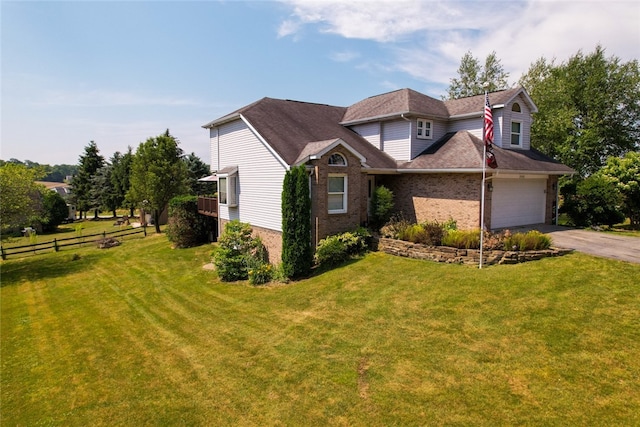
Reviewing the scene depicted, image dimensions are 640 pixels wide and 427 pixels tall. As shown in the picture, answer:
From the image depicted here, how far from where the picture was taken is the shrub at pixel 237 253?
56.7 ft

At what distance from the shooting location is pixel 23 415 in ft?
26.1

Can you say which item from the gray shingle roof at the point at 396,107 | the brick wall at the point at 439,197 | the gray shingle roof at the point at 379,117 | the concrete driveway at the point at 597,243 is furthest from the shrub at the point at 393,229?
the gray shingle roof at the point at 396,107

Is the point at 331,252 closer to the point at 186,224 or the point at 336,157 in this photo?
the point at 336,157

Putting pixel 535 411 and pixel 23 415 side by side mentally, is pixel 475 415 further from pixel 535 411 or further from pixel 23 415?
pixel 23 415

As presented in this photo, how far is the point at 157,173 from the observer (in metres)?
32.0

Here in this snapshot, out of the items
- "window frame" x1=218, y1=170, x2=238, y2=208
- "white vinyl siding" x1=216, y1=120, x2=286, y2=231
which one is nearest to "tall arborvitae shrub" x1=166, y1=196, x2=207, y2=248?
"white vinyl siding" x1=216, y1=120, x2=286, y2=231

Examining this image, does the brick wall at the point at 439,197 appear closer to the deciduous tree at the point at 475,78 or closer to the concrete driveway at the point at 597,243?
the concrete driveway at the point at 597,243

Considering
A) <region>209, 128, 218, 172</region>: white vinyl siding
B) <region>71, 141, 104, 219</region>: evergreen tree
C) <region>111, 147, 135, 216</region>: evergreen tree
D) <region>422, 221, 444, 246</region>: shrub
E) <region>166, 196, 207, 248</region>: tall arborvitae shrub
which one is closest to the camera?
<region>422, 221, 444, 246</region>: shrub

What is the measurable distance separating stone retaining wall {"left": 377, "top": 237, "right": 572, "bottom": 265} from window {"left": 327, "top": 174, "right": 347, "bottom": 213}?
10.5ft

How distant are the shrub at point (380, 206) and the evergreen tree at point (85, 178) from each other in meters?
50.8

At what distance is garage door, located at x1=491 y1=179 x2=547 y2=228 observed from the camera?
1780 cm

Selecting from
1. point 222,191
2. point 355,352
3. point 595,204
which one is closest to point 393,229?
point 355,352

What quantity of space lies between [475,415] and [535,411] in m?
1.03

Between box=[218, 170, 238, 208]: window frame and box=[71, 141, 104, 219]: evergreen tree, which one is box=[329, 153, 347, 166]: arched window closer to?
box=[218, 170, 238, 208]: window frame
